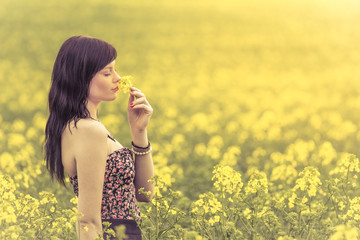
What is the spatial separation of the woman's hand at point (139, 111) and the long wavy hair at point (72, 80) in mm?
223

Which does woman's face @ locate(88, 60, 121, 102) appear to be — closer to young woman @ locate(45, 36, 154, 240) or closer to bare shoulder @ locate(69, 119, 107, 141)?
young woman @ locate(45, 36, 154, 240)

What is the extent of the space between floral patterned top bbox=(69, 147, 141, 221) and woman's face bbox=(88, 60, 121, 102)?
283mm

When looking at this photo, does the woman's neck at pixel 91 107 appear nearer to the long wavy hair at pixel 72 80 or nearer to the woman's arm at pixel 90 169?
the long wavy hair at pixel 72 80

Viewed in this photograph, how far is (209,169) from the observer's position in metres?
6.23

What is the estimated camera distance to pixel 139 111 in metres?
2.81

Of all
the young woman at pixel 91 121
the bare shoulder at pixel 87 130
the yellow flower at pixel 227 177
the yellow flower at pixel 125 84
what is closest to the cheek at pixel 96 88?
the young woman at pixel 91 121

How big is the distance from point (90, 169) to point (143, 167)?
43cm

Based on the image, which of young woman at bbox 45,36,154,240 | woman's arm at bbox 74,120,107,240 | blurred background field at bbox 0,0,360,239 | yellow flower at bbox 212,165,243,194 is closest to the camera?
woman's arm at bbox 74,120,107,240

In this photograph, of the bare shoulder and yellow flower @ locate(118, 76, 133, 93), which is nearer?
the bare shoulder

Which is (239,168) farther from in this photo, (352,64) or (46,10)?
(46,10)

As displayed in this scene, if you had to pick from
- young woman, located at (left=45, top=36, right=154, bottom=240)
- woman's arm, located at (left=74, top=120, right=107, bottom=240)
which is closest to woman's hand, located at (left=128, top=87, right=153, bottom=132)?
young woman, located at (left=45, top=36, right=154, bottom=240)

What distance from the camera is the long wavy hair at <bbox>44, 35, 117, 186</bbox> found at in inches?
106

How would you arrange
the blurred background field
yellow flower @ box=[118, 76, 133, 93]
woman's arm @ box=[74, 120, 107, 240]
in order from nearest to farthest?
woman's arm @ box=[74, 120, 107, 240]
yellow flower @ box=[118, 76, 133, 93]
the blurred background field

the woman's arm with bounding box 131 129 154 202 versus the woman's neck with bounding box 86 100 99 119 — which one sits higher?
the woman's neck with bounding box 86 100 99 119
